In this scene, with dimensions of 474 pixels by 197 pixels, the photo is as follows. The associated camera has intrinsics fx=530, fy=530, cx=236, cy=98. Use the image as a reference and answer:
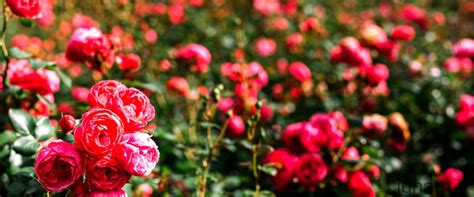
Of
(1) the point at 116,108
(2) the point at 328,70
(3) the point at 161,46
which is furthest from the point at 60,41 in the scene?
(1) the point at 116,108

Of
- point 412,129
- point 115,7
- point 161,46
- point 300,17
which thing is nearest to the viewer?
point 412,129

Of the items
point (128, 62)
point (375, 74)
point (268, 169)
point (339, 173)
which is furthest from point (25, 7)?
point (375, 74)

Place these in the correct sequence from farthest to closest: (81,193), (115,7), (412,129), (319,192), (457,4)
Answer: (457,4) → (115,7) → (412,129) → (319,192) → (81,193)

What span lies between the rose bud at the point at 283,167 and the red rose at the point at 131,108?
0.75 m

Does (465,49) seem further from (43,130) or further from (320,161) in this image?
(43,130)

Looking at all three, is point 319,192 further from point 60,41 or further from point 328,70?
point 60,41

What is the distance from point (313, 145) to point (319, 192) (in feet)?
0.86

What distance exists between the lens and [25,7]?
1522 millimetres

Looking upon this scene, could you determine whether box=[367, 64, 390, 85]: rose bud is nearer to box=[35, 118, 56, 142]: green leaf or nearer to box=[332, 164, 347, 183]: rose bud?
box=[332, 164, 347, 183]: rose bud

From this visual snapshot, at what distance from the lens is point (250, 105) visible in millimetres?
2074

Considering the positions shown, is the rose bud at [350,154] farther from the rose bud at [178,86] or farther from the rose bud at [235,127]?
the rose bud at [178,86]

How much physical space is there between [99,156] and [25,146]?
428mm

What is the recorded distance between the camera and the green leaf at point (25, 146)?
4.56 feet

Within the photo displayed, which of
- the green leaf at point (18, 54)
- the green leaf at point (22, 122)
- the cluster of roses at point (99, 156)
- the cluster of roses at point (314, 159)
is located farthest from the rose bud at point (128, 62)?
the cluster of roses at point (99, 156)
